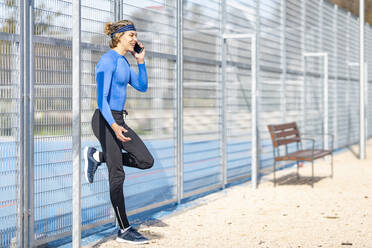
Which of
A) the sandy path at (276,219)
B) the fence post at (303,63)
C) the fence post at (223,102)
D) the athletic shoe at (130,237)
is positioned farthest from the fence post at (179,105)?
the fence post at (303,63)

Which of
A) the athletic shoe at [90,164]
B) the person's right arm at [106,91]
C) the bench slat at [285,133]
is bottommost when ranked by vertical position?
the athletic shoe at [90,164]

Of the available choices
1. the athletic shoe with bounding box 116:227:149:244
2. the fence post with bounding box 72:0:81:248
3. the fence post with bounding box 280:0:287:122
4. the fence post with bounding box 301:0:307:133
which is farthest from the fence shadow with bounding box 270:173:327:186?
the fence post with bounding box 72:0:81:248

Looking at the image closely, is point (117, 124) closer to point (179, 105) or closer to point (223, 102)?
point (179, 105)

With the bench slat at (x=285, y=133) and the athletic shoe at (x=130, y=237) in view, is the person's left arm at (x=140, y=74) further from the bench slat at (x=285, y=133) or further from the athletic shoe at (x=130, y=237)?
the bench slat at (x=285, y=133)

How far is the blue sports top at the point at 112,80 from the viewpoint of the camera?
4.80m

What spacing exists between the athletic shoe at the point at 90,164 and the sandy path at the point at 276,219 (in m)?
0.59

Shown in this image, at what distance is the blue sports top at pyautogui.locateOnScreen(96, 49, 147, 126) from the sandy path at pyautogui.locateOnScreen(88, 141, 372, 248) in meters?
1.21

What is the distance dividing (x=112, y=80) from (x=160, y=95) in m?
2.00

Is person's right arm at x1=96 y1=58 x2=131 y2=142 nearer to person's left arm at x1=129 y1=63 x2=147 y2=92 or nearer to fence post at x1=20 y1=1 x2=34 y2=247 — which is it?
person's left arm at x1=129 y1=63 x2=147 y2=92

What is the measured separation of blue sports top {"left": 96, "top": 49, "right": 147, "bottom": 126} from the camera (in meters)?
4.80

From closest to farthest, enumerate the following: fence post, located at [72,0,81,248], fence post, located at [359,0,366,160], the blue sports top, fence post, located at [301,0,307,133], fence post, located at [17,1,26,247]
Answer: fence post, located at [72,0,81,248] < fence post, located at [17,1,26,247] < the blue sports top < fence post, located at [359,0,366,160] < fence post, located at [301,0,307,133]

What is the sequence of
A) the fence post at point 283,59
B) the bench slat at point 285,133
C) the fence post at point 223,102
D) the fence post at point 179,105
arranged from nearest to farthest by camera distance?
1. the fence post at point 179,105
2. the fence post at point 223,102
3. the bench slat at point 285,133
4. the fence post at point 283,59

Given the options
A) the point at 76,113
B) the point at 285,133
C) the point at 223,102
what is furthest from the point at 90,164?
the point at 285,133

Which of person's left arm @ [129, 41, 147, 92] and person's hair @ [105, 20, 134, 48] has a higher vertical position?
person's hair @ [105, 20, 134, 48]
